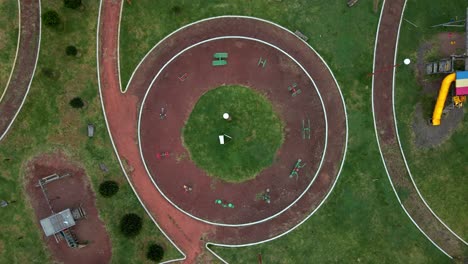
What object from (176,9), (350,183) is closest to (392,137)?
(350,183)

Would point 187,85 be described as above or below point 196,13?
below

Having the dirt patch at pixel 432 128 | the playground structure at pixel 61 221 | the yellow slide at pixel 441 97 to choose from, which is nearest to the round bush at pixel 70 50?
the playground structure at pixel 61 221

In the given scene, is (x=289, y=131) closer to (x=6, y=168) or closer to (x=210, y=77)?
(x=210, y=77)

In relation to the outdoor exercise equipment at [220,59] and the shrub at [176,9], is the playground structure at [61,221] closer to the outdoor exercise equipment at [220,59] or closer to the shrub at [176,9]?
the outdoor exercise equipment at [220,59]

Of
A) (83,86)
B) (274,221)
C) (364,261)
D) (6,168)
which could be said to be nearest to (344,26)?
(274,221)

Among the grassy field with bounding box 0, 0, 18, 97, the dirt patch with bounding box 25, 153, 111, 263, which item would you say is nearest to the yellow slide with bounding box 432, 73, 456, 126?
the dirt patch with bounding box 25, 153, 111, 263

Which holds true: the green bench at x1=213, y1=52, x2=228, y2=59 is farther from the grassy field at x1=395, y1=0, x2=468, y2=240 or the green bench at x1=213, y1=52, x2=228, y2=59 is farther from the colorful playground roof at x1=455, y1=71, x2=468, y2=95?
the colorful playground roof at x1=455, y1=71, x2=468, y2=95

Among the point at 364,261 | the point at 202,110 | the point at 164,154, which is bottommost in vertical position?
the point at 364,261
